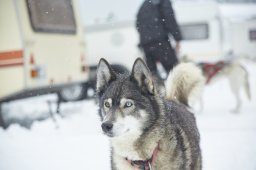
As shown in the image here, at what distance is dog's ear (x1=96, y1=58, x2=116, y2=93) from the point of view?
308 cm

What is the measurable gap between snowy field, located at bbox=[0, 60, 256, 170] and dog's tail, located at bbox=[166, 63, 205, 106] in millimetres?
887

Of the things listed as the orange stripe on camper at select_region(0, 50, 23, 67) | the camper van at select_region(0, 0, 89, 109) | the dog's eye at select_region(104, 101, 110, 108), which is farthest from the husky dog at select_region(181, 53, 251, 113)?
the dog's eye at select_region(104, 101, 110, 108)

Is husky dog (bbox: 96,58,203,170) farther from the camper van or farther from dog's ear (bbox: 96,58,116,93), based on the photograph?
the camper van

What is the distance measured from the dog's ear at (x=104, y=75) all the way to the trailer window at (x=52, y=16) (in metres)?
4.24

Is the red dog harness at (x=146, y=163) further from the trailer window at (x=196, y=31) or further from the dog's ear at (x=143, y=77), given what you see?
the trailer window at (x=196, y=31)

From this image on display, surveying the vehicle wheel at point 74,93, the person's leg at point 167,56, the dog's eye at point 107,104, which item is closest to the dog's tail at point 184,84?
the dog's eye at point 107,104

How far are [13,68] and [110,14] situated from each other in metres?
5.80

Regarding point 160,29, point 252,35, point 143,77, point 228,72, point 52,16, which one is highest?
point 52,16

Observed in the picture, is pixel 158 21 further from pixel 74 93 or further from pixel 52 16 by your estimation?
pixel 74 93

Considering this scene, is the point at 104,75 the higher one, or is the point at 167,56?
the point at 104,75

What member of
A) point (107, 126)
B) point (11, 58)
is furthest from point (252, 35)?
point (107, 126)

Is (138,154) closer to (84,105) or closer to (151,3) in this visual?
(151,3)

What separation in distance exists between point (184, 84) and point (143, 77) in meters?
0.86

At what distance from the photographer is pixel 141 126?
2883 millimetres
